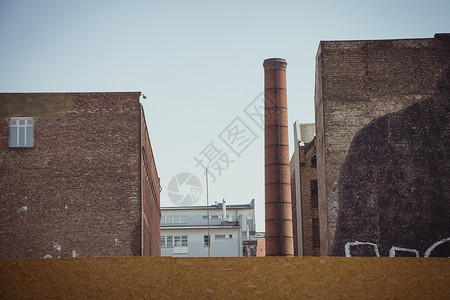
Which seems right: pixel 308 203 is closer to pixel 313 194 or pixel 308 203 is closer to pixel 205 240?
pixel 313 194

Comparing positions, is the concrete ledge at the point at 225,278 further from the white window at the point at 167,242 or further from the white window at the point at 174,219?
the white window at the point at 174,219

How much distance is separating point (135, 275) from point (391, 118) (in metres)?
12.2

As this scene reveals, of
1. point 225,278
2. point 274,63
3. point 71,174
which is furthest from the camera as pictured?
point 274,63

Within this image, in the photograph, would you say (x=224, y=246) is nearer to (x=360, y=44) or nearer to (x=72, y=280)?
(x=360, y=44)

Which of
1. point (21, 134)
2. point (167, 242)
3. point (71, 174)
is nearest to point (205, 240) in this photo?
point (167, 242)

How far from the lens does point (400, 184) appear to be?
1872cm

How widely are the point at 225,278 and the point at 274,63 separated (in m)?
25.1

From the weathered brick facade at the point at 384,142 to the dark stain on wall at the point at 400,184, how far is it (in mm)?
30

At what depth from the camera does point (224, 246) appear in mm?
51094

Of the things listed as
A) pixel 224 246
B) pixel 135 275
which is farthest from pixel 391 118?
pixel 224 246

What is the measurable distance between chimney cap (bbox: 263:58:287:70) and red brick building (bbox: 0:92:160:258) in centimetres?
1261

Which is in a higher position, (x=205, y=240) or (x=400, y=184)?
(x=400, y=184)

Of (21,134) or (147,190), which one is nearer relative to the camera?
(21,134)

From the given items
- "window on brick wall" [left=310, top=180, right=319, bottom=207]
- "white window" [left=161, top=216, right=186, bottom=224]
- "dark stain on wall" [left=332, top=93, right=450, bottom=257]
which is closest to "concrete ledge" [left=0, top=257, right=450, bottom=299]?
"dark stain on wall" [left=332, top=93, right=450, bottom=257]
